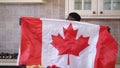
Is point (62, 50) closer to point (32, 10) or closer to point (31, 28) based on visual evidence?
point (31, 28)

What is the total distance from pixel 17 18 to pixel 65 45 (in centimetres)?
98

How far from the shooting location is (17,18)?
296 centimetres

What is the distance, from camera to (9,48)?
295 centimetres

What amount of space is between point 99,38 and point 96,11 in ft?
2.56

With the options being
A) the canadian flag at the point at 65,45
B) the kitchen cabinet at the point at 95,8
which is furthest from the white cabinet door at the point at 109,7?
the canadian flag at the point at 65,45

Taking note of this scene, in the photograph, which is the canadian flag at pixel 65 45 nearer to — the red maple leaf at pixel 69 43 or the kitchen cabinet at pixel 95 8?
the red maple leaf at pixel 69 43

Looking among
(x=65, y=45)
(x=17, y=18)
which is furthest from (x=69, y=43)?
(x=17, y=18)

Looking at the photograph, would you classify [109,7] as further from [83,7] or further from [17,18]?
[17,18]

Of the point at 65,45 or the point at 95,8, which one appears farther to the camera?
the point at 95,8

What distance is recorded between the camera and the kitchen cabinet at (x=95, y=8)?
9.55 ft

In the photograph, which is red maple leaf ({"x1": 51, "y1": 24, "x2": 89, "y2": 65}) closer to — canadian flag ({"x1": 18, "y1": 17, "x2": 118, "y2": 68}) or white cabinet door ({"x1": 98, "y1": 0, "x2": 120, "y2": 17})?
canadian flag ({"x1": 18, "y1": 17, "x2": 118, "y2": 68})

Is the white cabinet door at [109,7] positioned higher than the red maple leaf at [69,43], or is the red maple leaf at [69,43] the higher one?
the white cabinet door at [109,7]

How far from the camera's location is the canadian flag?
2.13 m

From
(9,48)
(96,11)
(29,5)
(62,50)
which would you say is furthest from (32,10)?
(62,50)
